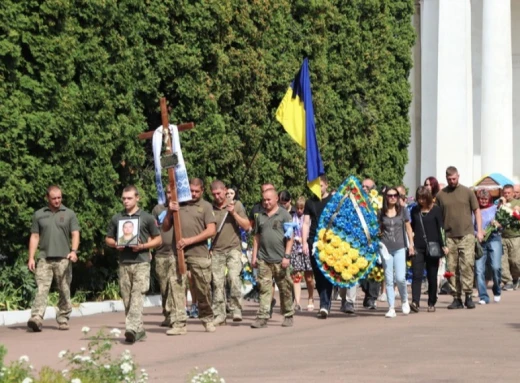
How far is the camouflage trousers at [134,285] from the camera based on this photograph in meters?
16.6

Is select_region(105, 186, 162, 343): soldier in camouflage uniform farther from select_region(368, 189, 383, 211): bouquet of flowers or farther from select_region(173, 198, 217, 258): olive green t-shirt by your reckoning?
select_region(368, 189, 383, 211): bouquet of flowers

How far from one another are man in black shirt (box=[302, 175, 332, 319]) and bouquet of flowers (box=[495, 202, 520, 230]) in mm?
4861

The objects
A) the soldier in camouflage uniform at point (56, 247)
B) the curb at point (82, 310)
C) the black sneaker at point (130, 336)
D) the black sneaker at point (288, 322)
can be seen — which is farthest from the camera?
the curb at point (82, 310)

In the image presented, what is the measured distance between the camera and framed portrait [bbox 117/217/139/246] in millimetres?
16656

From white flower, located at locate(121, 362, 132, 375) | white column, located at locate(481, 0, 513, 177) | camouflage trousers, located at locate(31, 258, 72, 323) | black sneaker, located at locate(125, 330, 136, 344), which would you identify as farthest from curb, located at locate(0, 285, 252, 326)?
white column, located at locate(481, 0, 513, 177)

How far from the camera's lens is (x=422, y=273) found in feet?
68.7

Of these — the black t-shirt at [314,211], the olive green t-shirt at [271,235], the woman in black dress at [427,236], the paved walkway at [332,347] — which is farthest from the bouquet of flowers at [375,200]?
the olive green t-shirt at [271,235]

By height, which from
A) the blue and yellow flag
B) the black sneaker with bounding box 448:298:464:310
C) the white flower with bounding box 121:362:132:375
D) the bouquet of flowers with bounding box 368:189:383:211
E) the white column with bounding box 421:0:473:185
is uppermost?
the white column with bounding box 421:0:473:185

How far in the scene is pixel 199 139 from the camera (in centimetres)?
2536

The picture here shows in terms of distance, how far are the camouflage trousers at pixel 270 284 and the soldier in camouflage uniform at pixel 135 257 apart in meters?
1.86

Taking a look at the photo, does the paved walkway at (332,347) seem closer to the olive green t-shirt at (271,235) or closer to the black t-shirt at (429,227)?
the olive green t-shirt at (271,235)

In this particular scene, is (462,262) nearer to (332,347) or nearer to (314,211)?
(314,211)

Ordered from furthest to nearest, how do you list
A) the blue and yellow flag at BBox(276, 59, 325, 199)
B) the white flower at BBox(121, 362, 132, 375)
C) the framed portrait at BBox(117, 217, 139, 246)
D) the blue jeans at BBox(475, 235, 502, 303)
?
the blue jeans at BBox(475, 235, 502, 303)
the blue and yellow flag at BBox(276, 59, 325, 199)
the framed portrait at BBox(117, 217, 139, 246)
the white flower at BBox(121, 362, 132, 375)

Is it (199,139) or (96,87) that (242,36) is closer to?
(199,139)
